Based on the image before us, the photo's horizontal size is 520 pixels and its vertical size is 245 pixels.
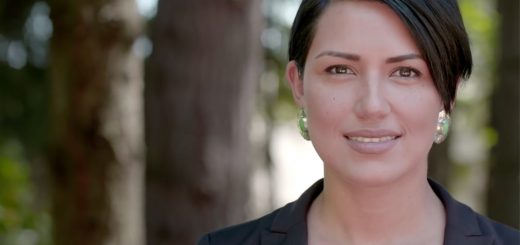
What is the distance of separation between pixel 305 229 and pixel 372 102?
479mm

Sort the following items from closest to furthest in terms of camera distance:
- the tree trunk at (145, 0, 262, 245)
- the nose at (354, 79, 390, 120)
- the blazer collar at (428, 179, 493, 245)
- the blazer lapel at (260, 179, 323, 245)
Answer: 1. the nose at (354, 79, 390, 120)
2. the blazer collar at (428, 179, 493, 245)
3. the blazer lapel at (260, 179, 323, 245)
4. the tree trunk at (145, 0, 262, 245)

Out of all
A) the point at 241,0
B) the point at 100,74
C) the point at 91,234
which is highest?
the point at 241,0

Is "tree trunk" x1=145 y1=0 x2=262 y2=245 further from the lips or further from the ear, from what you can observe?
the lips

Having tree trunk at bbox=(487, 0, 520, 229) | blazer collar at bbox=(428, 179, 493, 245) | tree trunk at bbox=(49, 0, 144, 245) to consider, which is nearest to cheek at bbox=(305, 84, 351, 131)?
blazer collar at bbox=(428, 179, 493, 245)

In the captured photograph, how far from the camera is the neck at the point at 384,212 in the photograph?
297 cm

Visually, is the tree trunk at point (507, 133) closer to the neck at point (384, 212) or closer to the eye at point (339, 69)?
the neck at point (384, 212)

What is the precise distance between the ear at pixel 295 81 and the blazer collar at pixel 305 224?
281 millimetres

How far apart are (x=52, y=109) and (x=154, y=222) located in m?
0.75

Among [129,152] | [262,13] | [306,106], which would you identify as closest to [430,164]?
[262,13]

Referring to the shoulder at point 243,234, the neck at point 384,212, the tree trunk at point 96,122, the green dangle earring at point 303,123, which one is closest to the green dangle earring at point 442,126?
the neck at point 384,212

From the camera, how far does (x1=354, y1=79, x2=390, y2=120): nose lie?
280cm

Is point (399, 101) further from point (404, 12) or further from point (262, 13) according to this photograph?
point (262, 13)

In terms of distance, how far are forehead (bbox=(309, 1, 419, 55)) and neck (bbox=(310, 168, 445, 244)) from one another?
1.18 feet

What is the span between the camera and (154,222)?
5.63 m
